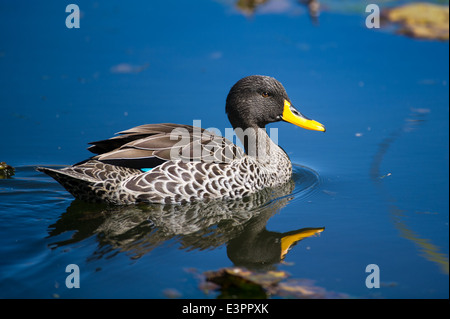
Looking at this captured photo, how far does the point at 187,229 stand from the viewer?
612cm

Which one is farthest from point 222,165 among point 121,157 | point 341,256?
point 341,256

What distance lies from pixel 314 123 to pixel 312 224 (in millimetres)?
1759

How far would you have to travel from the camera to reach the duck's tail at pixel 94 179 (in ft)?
21.2

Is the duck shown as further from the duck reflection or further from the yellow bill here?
the yellow bill

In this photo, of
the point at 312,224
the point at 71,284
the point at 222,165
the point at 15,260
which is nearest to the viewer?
the point at 71,284

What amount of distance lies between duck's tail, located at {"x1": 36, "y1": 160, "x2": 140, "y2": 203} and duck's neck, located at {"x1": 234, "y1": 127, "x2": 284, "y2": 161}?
1653 mm

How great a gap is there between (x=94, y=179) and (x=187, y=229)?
122 centimetres

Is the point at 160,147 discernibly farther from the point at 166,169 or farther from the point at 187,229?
the point at 187,229

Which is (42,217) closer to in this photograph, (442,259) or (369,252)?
(369,252)

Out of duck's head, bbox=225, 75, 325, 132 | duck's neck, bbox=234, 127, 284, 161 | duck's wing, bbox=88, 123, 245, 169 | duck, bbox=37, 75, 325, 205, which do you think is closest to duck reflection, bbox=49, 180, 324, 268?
duck, bbox=37, 75, 325, 205

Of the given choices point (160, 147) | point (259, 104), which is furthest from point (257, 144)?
point (160, 147)

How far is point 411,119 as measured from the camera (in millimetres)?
8867

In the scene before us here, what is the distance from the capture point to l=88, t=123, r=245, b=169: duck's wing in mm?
6664

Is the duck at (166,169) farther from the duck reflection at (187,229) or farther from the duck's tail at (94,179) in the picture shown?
the duck reflection at (187,229)
